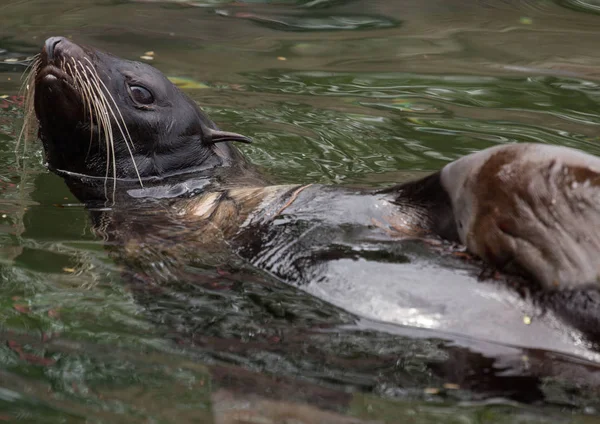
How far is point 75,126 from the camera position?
15.7ft

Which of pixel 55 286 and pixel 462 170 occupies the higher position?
pixel 462 170

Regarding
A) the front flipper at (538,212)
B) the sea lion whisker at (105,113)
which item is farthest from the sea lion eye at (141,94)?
the front flipper at (538,212)

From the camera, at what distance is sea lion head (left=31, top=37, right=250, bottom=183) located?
15.2 ft

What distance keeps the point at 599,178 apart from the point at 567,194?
0.40 feet

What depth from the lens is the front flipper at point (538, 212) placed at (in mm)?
3230

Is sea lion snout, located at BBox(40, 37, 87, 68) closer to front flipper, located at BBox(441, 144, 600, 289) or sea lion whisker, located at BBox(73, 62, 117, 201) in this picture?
sea lion whisker, located at BBox(73, 62, 117, 201)

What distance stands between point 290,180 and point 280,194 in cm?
133

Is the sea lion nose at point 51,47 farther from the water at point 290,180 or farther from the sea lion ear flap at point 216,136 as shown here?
the sea lion ear flap at point 216,136

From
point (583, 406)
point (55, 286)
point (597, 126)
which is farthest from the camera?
point (597, 126)

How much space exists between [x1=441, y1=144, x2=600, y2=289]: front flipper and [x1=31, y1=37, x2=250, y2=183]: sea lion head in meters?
1.91

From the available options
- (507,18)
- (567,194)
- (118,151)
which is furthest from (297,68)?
(567,194)

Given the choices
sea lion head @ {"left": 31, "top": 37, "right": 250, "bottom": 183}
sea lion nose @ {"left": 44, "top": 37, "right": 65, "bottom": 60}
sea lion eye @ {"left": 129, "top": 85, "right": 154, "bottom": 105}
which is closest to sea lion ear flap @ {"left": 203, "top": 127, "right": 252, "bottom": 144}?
sea lion head @ {"left": 31, "top": 37, "right": 250, "bottom": 183}

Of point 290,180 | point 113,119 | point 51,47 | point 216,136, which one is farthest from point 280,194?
point 51,47

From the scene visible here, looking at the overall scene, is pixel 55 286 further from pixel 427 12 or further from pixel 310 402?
pixel 427 12
